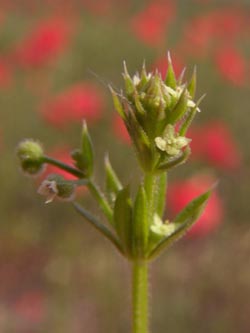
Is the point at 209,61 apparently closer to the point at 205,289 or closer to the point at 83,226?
the point at 83,226

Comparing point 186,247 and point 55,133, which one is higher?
point 55,133

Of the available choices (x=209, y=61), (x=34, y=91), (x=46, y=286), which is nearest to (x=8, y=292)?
(x=46, y=286)

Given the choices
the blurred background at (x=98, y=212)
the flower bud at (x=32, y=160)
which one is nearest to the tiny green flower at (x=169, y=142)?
the flower bud at (x=32, y=160)

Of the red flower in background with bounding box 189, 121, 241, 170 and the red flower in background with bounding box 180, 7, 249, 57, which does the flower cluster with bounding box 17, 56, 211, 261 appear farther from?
the red flower in background with bounding box 180, 7, 249, 57

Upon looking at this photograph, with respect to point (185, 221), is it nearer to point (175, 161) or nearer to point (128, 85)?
point (175, 161)

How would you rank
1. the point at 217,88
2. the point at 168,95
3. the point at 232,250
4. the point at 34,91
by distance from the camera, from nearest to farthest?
the point at 168,95
the point at 232,250
the point at 34,91
the point at 217,88

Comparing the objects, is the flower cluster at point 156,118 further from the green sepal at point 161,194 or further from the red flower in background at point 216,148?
the red flower in background at point 216,148

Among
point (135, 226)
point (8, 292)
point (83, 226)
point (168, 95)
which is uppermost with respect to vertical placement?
point (168, 95)
